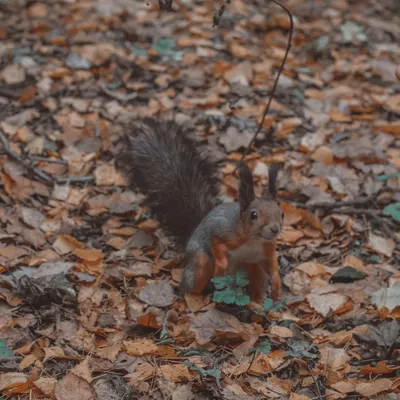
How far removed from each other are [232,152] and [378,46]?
6.65 ft

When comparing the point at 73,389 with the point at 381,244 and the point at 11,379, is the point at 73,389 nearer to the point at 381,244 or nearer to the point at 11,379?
the point at 11,379

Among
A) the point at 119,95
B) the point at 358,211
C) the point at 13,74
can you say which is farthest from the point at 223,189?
the point at 13,74

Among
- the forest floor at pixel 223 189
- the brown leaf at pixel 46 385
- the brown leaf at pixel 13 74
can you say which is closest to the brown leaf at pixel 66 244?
the forest floor at pixel 223 189

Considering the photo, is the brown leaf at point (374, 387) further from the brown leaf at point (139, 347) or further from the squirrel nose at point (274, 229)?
the brown leaf at point (139, 347)

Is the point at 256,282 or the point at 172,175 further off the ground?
the point at 172,175

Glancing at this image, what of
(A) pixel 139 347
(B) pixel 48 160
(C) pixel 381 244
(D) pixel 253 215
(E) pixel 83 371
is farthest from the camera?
(B) pixel 48 160

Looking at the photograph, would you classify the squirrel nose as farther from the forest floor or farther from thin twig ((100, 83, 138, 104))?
thin twig ((100, 83, 138, 104))

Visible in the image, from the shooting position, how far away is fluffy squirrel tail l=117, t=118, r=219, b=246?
3.26 m

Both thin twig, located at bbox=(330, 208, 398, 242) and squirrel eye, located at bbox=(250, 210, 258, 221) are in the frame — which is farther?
thin twig, located at bbox=(330, 208, 398, 242)

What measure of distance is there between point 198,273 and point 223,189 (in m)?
0.92

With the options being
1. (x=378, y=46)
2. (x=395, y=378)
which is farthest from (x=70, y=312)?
(x=378, y=46)

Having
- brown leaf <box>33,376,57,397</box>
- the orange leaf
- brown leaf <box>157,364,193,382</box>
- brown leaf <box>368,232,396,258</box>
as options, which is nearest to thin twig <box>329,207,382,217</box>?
brown leaf <box>368,232,396,258</box>

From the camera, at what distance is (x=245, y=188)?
2811mm

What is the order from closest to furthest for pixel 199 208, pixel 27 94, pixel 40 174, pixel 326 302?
pixel 326 302 < pixel 199 208 < pixel 40 174 < pixel 27 94
